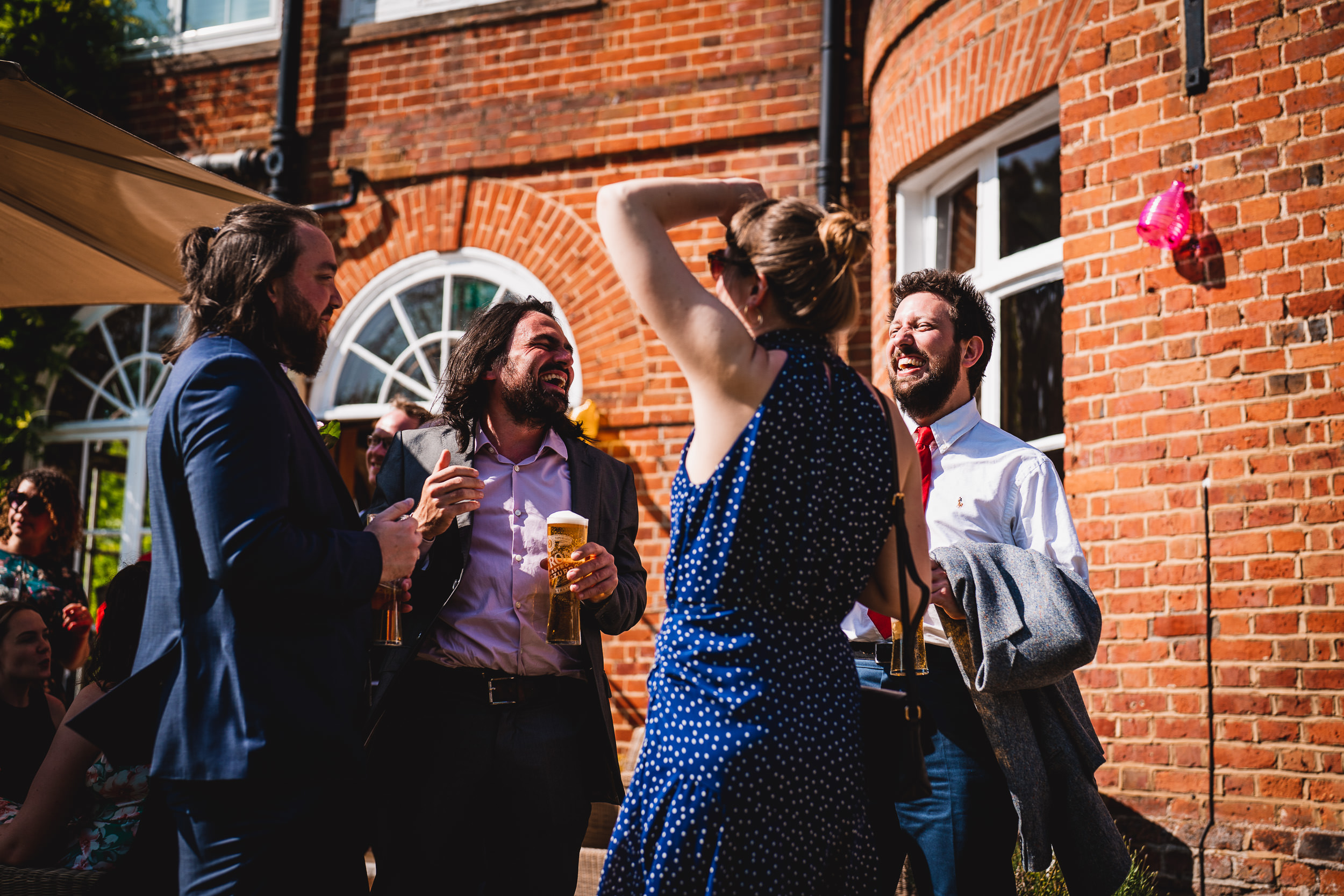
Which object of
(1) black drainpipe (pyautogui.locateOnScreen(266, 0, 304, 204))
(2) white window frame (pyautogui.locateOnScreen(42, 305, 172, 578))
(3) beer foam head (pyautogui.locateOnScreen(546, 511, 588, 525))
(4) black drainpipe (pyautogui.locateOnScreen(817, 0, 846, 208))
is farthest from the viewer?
(2) white window frame (pyautogui.locateOnScreen(42, 305, 172, 578))

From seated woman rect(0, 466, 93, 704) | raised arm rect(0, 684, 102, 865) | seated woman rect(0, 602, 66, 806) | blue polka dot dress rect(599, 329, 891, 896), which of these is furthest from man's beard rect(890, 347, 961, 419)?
seated woman rect(0, 466, 93, 704)

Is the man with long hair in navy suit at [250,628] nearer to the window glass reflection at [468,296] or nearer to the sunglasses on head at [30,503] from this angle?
the sunglasses on head at [30,503]

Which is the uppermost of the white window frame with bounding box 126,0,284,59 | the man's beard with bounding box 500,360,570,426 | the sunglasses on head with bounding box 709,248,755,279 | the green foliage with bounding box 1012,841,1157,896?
the white window frame with bounding box 126,0,284,59

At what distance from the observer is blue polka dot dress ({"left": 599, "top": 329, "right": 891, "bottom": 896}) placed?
1.90 metres

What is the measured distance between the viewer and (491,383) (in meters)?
3.37

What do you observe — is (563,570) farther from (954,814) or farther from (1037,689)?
(1037,689)

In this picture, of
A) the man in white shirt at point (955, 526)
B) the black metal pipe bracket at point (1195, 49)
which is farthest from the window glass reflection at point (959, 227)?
the man in white shirt at point (955, 526)

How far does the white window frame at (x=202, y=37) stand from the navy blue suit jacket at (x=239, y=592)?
6.61 m

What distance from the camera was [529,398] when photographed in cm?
325

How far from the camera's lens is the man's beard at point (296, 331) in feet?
8.08

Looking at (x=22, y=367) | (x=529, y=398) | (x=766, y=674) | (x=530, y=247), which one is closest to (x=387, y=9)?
(x=530, y=247)

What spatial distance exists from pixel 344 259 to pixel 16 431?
286 cm

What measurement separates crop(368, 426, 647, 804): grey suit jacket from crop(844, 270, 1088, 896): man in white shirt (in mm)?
680

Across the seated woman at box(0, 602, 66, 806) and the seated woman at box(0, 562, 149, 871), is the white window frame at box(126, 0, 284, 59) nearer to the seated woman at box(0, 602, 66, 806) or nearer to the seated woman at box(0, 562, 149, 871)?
the seated woman at box(0, 602, 66, 806)
